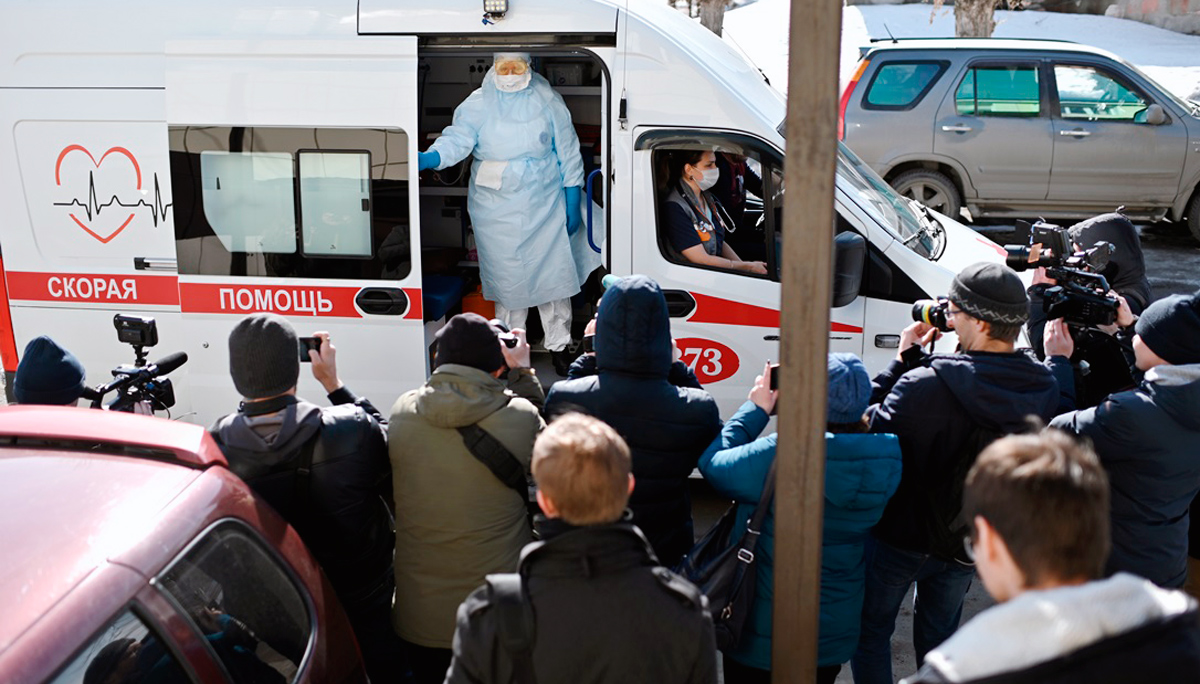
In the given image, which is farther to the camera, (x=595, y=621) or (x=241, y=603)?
(x=241, y=603)

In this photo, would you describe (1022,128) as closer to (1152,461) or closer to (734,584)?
(1152,461)

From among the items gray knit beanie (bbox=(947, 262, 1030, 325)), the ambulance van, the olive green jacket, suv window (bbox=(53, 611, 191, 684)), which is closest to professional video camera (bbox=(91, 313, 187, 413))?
the olive green jacket

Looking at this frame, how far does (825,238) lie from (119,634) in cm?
172

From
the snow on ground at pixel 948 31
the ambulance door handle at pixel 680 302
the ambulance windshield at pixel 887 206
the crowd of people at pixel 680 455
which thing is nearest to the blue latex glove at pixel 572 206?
the ambulance door handle at pixel 680 302

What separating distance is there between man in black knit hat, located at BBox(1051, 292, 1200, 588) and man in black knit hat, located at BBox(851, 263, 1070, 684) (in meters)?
0.21

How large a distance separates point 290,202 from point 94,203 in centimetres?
97

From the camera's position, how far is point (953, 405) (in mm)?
3430

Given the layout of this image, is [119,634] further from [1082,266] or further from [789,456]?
[1082,266]

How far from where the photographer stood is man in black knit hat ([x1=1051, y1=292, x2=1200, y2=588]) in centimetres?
335

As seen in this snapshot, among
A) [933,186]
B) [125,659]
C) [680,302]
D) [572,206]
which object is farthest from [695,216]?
[933,186]

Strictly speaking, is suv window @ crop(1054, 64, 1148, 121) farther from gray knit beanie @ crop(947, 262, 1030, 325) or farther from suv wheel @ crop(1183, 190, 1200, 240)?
gray knit beanie @ crop(947, 262, 1030, 325)

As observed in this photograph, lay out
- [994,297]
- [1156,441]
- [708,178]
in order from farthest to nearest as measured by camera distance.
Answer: [708,178], [994,297], [1156,441]

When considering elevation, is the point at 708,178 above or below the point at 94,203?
above

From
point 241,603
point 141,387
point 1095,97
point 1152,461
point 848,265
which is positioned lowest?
point 241,603
